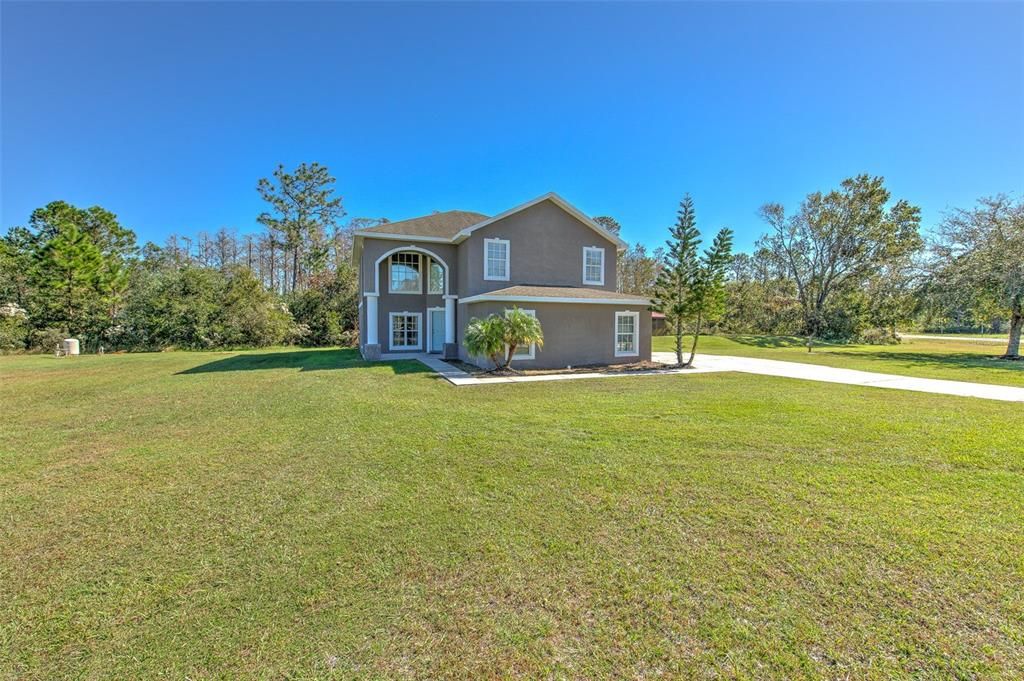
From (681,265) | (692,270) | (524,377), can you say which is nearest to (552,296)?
(524,377)

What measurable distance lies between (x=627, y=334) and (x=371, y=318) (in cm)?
1089

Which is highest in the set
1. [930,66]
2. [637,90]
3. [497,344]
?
[637,90]

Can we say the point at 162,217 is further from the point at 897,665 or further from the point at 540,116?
the point at 897,665

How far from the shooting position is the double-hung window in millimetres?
15750

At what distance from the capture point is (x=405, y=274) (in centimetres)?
1942

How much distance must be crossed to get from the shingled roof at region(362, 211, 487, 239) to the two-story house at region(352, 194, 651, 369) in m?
0.05

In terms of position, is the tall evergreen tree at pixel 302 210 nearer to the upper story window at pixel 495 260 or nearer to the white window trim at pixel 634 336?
the upper story window at pixel 495 260

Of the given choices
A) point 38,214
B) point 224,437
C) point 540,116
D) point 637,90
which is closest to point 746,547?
point 224,437

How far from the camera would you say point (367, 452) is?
216 inches

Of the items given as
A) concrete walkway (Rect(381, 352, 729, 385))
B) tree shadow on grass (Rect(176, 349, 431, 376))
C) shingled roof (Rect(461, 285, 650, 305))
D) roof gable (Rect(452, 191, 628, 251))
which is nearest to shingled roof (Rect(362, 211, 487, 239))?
roof gable (Rect(452, 191, 628, 251))

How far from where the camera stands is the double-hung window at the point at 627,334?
15750mm

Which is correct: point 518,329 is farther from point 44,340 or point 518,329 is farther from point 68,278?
point 68,278

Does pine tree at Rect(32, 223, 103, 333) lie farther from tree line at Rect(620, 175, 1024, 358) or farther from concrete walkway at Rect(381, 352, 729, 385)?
tree line at Rect(620, 175, 1024, 358)

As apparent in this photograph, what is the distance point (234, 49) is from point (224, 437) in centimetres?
1341
